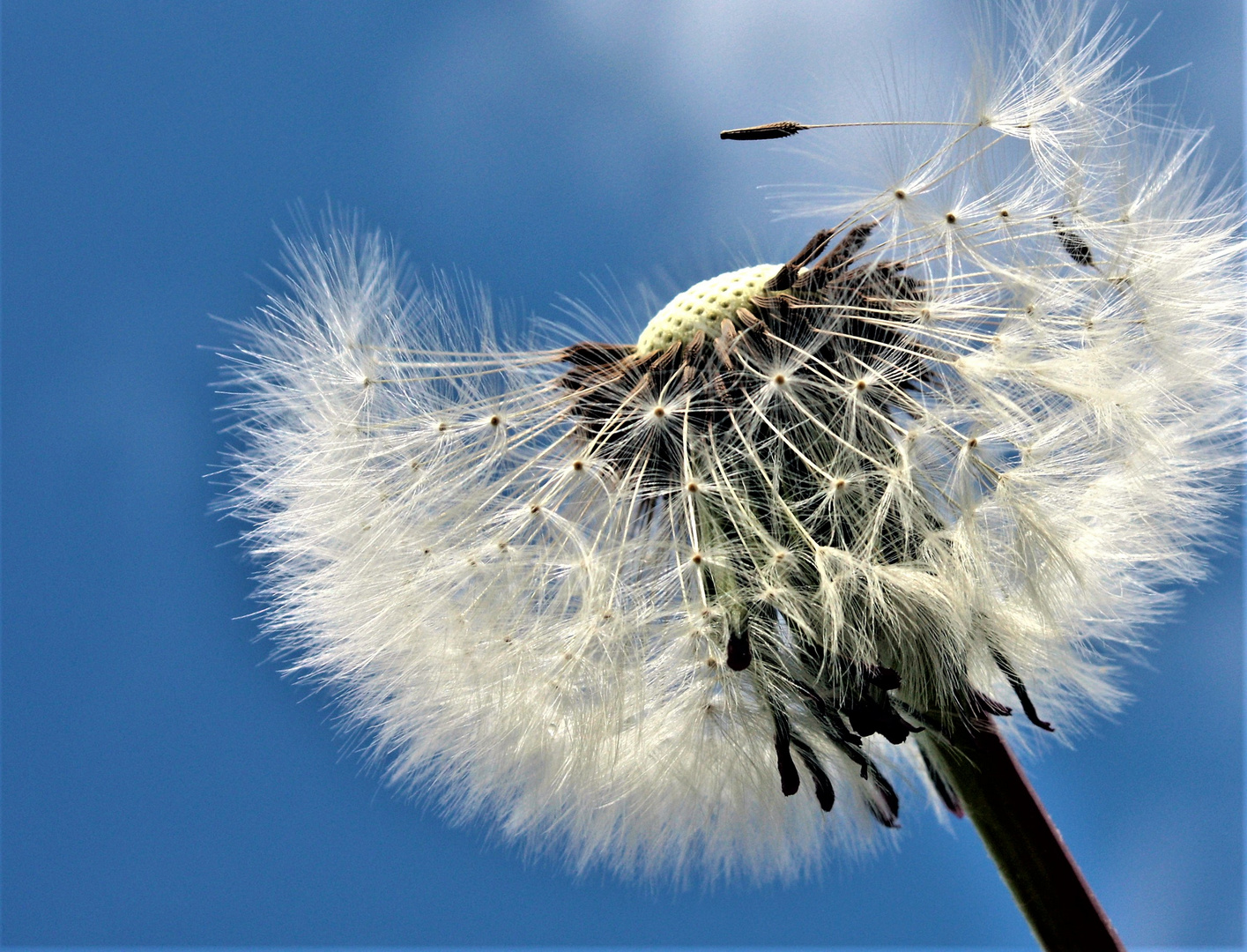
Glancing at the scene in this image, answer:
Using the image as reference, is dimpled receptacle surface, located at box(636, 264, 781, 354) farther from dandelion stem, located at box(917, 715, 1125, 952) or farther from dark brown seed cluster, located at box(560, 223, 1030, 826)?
dandelion stem, located at box(917, 715, 1125, 952)

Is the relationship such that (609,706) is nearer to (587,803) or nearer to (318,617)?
(587,803)

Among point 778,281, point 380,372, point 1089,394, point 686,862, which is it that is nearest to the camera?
point 1089,394

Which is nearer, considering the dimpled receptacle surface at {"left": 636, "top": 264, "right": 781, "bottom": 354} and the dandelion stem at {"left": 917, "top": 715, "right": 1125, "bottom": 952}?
the dandelion stem at {"left": 917, "top": 715, "right": 1125, "bottom": 952}

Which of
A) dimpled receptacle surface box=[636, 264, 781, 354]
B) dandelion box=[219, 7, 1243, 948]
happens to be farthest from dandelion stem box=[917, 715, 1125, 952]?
dimpled receptacle surface box=[636, 264, 781, 354]

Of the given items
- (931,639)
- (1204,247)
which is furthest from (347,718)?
(1204,247)

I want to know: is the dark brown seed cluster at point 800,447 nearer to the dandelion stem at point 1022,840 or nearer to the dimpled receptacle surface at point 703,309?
the dimpled receptacle surface at point 703,309

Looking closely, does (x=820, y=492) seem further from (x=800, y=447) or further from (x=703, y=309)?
(x=703, y=309)

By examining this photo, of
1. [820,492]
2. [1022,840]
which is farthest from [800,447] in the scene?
[1022,840]
